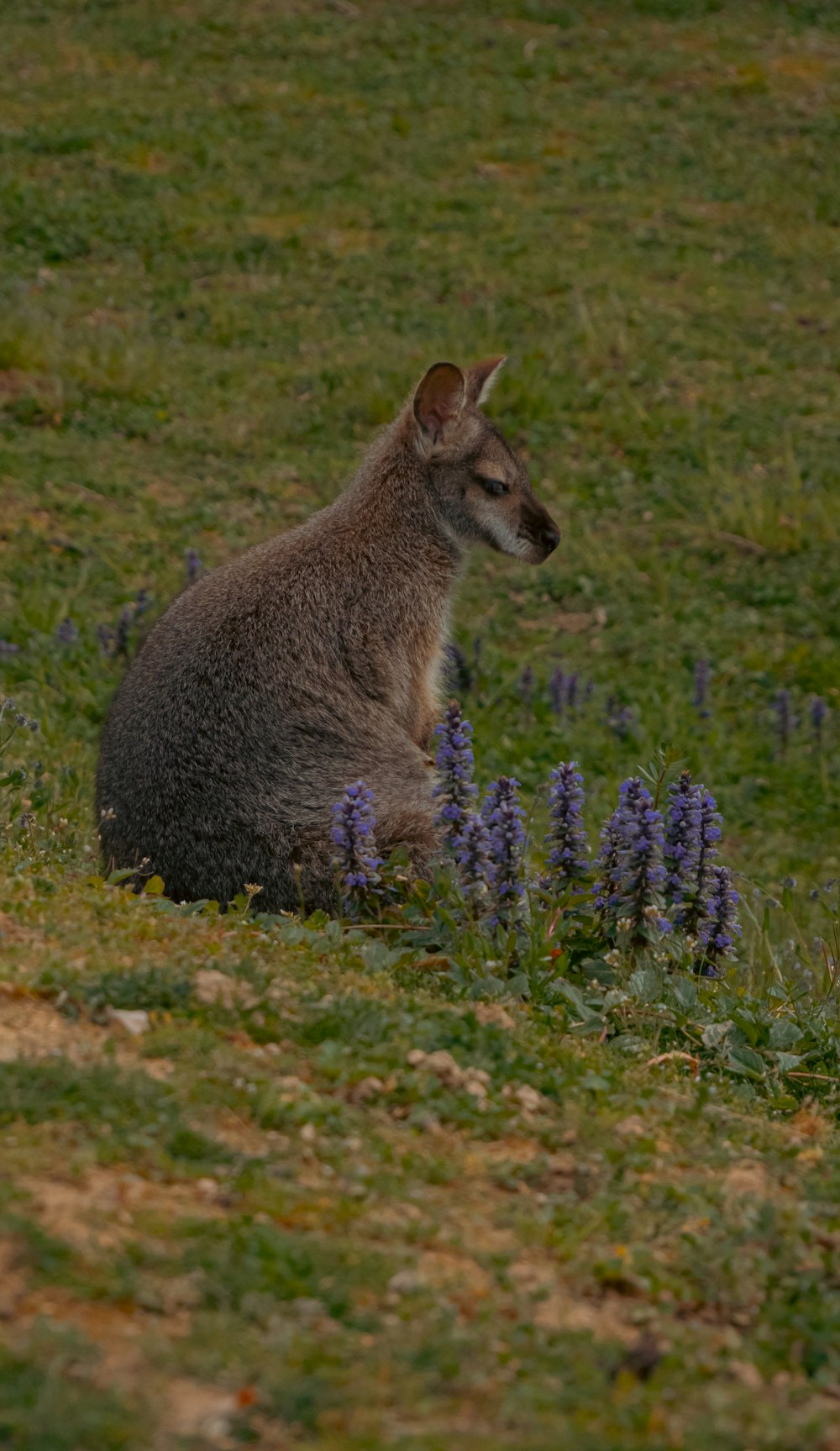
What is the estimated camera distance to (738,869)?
29.3 ft

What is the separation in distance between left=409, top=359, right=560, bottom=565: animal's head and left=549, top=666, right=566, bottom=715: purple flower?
223 centimetres

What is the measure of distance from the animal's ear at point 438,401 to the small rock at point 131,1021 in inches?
172

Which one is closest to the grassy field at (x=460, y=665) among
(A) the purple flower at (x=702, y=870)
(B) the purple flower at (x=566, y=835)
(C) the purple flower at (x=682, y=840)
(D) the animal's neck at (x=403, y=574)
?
(A) the purple flower at (x=702, y=870)

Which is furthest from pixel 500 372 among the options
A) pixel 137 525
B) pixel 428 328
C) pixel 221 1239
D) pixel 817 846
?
pixel 221 1239

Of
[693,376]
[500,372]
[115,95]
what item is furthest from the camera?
[115,95]

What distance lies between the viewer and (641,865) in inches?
209

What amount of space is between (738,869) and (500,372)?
6.63 m

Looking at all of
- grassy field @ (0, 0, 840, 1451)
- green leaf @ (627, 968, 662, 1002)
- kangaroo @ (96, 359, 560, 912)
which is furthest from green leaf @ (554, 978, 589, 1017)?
kangaroo @ (96, 359, 560, 912)

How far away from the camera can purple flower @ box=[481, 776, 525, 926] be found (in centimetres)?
521

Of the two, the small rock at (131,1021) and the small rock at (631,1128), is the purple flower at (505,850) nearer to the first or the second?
the small rock at (631,1128)

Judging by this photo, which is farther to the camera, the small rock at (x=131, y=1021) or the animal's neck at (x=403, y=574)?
the animal's neck at (x=403, y=574)

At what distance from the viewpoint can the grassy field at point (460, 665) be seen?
303 centimetres

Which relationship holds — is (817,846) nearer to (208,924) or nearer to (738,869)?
(738,869)

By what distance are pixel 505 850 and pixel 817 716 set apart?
5510 mm
